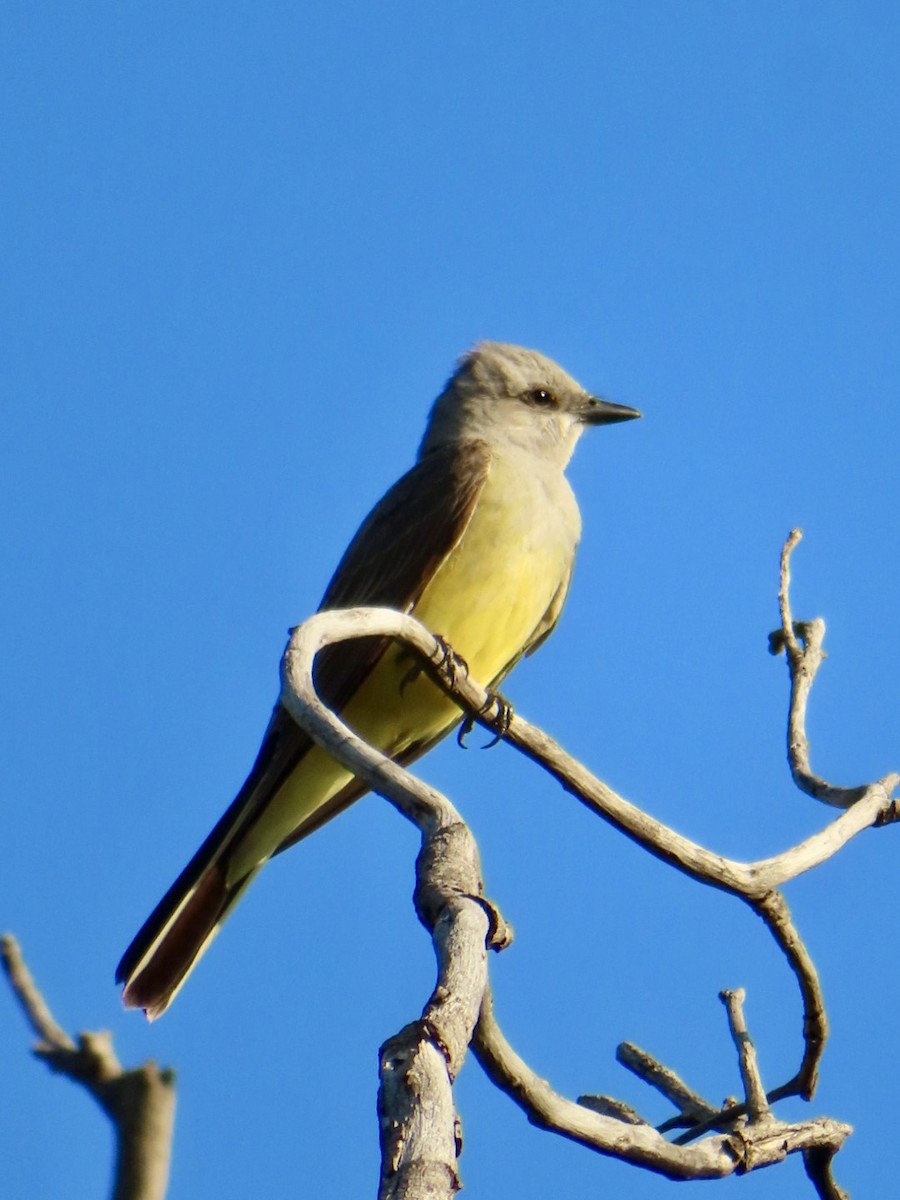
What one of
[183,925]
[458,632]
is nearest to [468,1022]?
[183,925]

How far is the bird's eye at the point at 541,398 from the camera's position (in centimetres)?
810

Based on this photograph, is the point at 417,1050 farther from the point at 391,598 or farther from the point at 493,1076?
the point at 391,598

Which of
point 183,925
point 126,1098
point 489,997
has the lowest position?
point 126,1098

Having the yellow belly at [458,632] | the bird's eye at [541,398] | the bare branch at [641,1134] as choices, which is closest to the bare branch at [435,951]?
the bare branch at [641,1134]

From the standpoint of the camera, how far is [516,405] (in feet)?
26.4

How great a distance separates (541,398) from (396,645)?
238 cm

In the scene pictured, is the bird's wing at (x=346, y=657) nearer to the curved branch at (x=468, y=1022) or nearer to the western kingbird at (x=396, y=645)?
the western kingbird at (x=396, y=645)

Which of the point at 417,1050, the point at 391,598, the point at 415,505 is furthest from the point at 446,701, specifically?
the point at 417,1050

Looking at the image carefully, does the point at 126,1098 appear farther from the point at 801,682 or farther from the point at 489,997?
the point at 801,682

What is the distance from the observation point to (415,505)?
6.95 metres

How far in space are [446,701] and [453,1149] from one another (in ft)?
14.4

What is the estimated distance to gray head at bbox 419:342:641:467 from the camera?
7.88 m

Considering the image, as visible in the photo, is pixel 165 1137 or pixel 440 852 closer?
pixel 165 1137

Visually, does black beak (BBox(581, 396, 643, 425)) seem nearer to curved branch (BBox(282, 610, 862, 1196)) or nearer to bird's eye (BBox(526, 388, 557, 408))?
bird's eye (BBox(526, 388, 557, 408))
